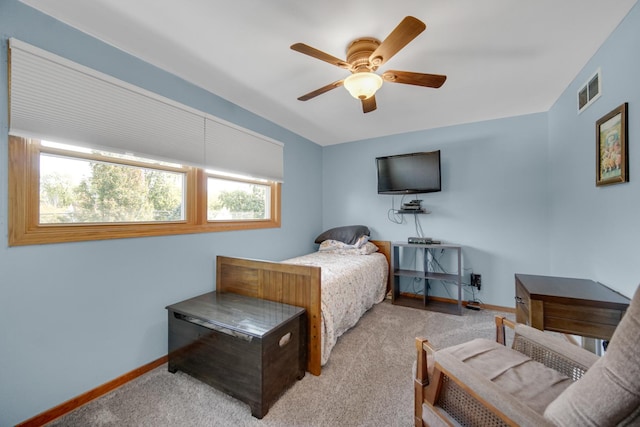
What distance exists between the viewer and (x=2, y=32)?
134cm

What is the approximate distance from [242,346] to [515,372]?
144cm

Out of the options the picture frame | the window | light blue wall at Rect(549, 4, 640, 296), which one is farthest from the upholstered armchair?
the window

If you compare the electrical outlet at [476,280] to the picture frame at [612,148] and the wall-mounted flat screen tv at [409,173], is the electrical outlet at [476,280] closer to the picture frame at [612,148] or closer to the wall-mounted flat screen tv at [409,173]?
the wall-mounted flat screen tv at [409,173]

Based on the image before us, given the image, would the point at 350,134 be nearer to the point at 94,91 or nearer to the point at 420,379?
the point at 94,91

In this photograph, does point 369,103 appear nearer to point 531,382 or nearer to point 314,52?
point 314,52

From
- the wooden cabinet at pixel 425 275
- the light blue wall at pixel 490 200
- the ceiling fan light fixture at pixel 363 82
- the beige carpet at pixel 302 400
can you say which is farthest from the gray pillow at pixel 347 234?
the ceiling fan light fixture at pixel 363 82

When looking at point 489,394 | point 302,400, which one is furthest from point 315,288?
point 489,394

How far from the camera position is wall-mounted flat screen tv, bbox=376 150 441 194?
10.7 ft

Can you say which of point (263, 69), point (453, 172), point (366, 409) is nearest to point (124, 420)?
point (366, 409)

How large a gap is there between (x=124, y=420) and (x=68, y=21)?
2.45 m

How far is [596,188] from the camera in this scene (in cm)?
189

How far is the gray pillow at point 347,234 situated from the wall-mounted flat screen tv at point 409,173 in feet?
2.03

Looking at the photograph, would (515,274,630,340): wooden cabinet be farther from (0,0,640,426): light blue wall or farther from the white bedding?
the white bedding

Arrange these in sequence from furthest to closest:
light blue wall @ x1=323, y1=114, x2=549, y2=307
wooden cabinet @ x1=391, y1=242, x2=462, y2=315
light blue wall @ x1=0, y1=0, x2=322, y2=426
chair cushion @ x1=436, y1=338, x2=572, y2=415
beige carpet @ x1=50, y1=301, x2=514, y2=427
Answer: wooden cabinet @ x1=391, y1=242, x2=462, y2=315 → light blue wall @ x1=323, y1=114, x2=549, y2=307 → beige carpet @ x1=50, y1=301, x2=514, y2=427 → light blue wall @ x1=0, y1=0, x2=322, y2=426 → chair cushion @ x1=436, y1=338, x2=572, y2=415
